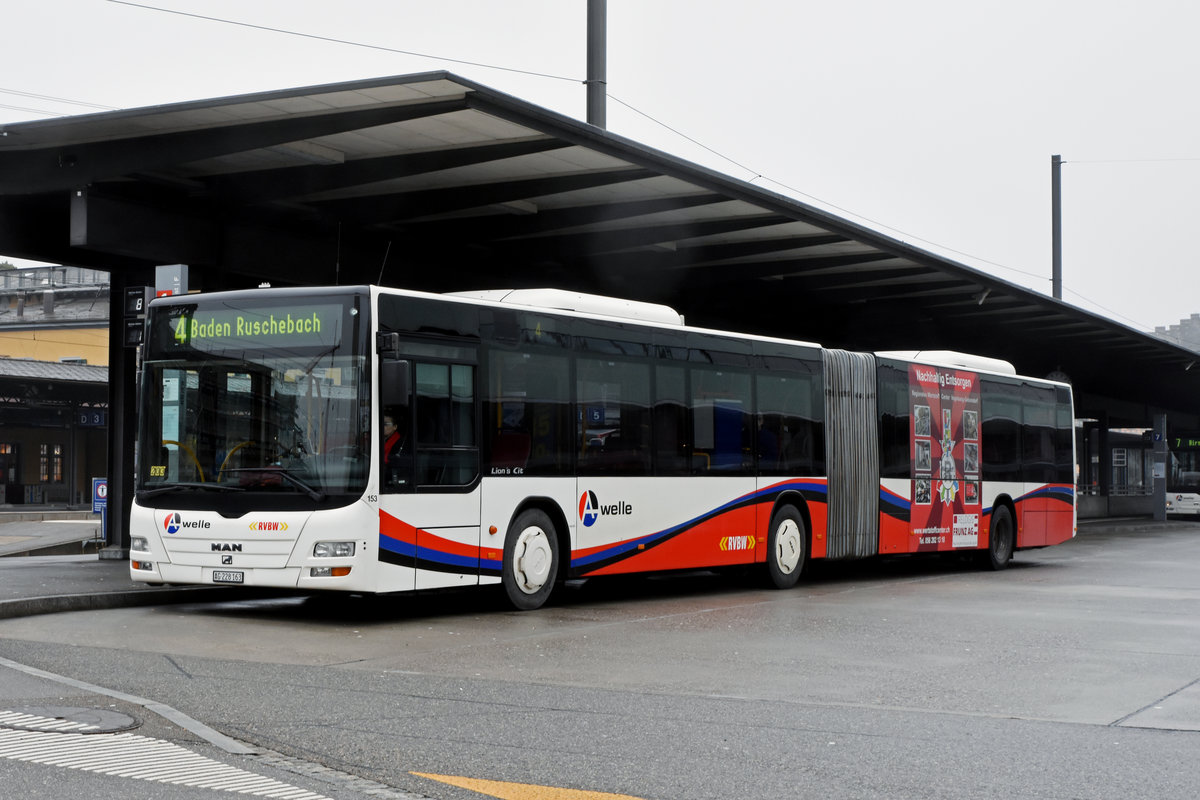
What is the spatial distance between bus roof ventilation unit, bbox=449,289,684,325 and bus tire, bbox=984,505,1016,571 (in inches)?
338

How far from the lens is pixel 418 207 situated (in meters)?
19.7

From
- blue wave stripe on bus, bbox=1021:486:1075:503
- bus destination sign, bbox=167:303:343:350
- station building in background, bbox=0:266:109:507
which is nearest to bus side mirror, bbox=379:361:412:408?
bus destination sign, bbox=167:303:343:350

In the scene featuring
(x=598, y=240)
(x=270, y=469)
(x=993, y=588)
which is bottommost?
(x=993, y=588)

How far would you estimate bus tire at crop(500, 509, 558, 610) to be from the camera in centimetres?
1386

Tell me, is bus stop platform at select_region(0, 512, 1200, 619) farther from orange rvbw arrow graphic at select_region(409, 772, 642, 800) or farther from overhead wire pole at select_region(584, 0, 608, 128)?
overhead wire pole at select_region(584, 0, 608, 128)

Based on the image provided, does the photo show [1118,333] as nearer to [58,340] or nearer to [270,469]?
[270,469]

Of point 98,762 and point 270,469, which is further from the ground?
point 270,469

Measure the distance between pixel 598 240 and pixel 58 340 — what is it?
5063 centimetres

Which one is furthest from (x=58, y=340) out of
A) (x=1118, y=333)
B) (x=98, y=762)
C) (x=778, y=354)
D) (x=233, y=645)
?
(x=98, y=762)

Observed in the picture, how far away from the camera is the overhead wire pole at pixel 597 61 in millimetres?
20812

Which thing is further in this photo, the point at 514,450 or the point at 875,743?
the point at 514,450

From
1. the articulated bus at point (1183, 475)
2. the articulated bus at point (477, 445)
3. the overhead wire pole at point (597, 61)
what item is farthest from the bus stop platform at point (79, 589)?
the articulated bus at point (1183, 475)

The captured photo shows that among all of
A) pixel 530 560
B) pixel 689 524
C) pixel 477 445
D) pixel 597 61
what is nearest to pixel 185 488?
pixel 477 445

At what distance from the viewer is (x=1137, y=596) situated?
17.0 metres
